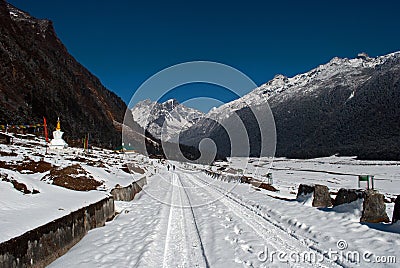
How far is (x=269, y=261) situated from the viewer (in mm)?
6602

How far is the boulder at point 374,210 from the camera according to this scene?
9.23m

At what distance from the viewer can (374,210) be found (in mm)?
9336

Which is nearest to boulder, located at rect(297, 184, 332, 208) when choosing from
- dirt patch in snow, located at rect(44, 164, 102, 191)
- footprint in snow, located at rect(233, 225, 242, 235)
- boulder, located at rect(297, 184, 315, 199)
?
boulder, located at rect(297, 184, 315, 199)

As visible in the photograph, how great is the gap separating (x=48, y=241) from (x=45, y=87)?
88650 mm

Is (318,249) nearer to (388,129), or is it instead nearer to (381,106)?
(388,129)

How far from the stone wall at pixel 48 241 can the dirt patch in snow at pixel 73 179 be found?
5013 mm

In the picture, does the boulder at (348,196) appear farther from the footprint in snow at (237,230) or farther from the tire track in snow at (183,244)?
the tire track in snow at (183,244)

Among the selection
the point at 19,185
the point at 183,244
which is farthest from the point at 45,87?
the point at 183,244

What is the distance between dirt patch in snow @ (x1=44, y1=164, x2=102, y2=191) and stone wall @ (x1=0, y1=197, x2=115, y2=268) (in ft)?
16.4

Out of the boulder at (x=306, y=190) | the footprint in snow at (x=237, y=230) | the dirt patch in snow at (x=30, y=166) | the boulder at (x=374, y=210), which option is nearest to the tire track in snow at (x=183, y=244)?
the footprint in snow at (x=237, y=230)

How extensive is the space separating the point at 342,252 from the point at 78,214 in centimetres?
628

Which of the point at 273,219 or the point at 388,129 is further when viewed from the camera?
the point at 388,129

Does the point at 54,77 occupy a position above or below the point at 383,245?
above

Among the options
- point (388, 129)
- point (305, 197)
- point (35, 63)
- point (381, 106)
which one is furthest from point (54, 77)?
point (381, 106)
